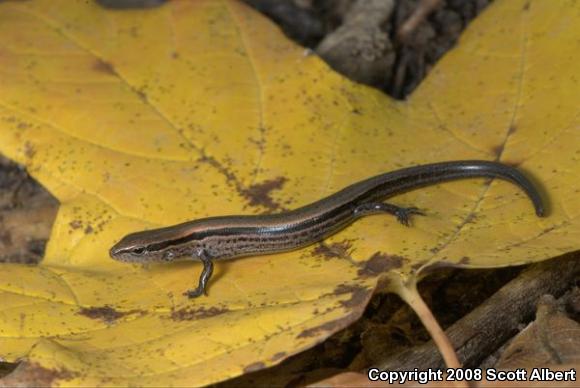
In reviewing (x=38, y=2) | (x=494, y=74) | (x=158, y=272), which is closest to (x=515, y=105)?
(x=494, y=74)

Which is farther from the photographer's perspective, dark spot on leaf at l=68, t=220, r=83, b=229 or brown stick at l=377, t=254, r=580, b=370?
dark spot on leaf at l=68, t=220, r=83, b=229

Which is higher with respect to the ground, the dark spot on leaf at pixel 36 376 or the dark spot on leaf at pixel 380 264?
the dark spot on leaf at pixel 380 264

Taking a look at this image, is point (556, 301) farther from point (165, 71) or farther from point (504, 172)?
point (165, 71)

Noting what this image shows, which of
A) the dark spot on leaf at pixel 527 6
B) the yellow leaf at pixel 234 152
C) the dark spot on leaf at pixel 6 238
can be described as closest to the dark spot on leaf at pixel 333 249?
the yellow leaf at pixel 234 152

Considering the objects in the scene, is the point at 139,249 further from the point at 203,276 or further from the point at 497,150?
the point at 497,150

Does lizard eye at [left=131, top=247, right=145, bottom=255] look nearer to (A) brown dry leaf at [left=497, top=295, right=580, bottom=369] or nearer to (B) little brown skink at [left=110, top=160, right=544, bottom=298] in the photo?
(B) little brown skink at [left=110, top=160, right=544, bottom=298]

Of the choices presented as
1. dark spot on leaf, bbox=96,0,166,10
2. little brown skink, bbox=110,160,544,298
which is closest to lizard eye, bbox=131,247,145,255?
little brown skink, bbox=110,160,544,298

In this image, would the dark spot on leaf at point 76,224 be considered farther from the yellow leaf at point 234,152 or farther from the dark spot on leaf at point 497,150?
the dark spot on leaf at point 497,150
